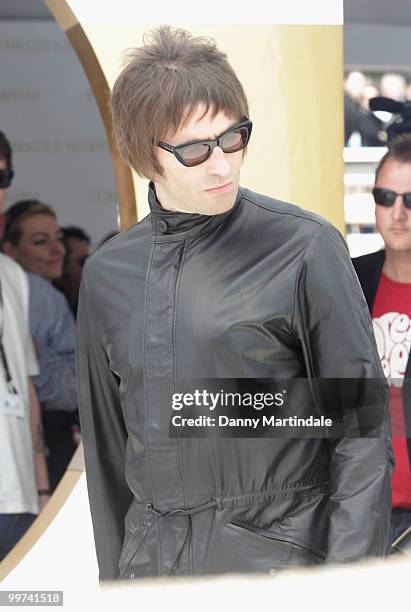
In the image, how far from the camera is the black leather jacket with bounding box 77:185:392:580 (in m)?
1.38

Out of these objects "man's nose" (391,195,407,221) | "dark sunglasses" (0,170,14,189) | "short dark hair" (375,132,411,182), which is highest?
"short dark hair" (375,132,411,182)

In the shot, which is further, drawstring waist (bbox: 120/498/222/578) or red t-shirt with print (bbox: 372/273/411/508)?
red t-shirt with print (bbox: 372/273/411/508)

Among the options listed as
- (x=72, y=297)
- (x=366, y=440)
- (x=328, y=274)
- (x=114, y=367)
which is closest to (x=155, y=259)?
(x=114, y=367)

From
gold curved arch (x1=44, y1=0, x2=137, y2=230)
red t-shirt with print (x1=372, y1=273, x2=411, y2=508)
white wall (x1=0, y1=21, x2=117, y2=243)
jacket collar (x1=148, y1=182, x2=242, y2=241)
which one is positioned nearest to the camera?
jacket collar (x1=148, y1=182, x2=242, y2=241)

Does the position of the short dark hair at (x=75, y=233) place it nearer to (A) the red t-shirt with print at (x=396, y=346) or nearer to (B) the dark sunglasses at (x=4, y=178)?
(B) the dark sunglasses at (x=4, y=178)

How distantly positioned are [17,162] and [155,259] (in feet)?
4.31

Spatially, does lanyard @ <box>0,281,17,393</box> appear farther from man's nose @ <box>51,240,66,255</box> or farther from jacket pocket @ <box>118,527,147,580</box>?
jacket pocket @ <box>118,527,147,580</box>

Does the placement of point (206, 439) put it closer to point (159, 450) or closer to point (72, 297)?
point (159, 450)

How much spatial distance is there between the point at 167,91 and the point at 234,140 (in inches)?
5.3

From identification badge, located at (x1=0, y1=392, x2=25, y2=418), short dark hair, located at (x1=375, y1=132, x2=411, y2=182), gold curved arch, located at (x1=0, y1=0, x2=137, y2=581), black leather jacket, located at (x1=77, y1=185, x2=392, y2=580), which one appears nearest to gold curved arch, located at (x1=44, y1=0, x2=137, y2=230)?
gold curved arch, located at (x1=0, y1=0, x2=137, y2=581)

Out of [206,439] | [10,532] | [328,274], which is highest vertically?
[328,274]

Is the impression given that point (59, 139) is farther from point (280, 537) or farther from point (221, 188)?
point (280, 537)

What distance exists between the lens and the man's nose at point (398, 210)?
1.80 meters

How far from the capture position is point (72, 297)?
2602 mm
